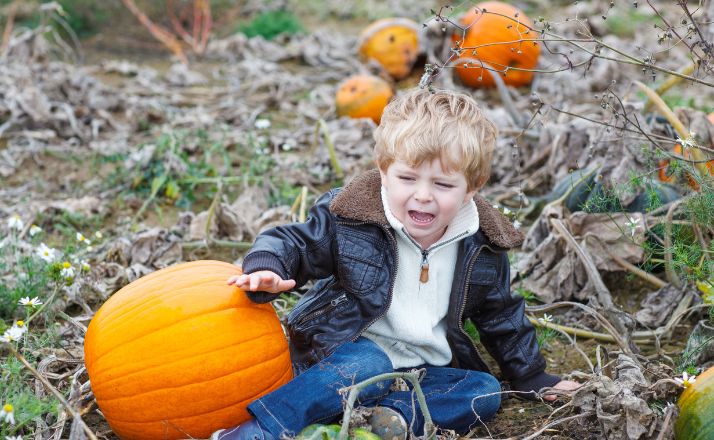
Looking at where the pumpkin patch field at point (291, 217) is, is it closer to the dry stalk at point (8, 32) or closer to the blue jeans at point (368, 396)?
the blue jeans at point (368, 396)

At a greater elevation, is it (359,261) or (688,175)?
(688,175)

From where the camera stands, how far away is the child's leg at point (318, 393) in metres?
2.79

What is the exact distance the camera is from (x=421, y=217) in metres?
2.94

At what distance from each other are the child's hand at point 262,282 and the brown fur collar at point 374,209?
37cm

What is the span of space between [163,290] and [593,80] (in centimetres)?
487

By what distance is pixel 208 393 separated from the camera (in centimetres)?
276

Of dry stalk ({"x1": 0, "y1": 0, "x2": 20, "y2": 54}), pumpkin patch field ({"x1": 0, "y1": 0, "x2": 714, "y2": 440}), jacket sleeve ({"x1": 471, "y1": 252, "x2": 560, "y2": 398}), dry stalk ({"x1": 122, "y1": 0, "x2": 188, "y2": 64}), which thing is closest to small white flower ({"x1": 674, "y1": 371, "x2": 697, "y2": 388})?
pumpkin patch field ({"x1": 0, "y1": 0, "x2": 714, "y2": 440})

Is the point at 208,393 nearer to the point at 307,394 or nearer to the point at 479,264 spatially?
the point at 307,394

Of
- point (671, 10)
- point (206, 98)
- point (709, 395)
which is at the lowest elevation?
point (206, 98)

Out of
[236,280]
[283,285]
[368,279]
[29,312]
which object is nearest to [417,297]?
[368,279]

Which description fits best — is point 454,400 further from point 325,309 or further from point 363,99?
point 363,99

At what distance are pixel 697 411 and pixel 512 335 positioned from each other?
0.79 meters

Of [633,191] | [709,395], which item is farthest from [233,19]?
[709,395]

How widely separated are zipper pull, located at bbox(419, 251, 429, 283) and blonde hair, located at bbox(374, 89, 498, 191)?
0.31 meters
